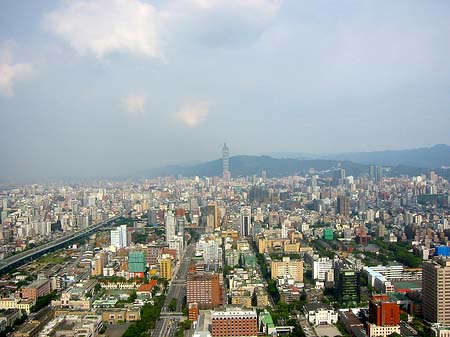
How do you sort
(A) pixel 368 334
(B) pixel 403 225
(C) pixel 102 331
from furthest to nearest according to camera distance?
1. (B) pixel 403 225
2. (C) pixel 102 331
3. (A) pixel 368 334

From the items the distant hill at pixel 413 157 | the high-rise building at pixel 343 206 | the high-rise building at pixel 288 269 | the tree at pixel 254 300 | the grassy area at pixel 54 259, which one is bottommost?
the tree at pixel 254 300

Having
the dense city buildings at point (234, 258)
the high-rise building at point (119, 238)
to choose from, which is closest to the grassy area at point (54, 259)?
the dense city buildings at point (234, 258)

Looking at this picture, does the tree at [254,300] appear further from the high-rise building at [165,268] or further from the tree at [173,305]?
the high-rise building at [165,268]

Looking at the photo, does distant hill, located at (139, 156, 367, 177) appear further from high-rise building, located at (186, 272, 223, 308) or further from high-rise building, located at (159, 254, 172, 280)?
high-rise building, located at (186, 272, 223, 308)

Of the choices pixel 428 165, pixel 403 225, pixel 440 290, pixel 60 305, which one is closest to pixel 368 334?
pixel 440 290

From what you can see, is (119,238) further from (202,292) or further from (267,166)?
(267,166)

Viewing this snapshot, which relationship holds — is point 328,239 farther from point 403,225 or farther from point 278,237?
point 403,225

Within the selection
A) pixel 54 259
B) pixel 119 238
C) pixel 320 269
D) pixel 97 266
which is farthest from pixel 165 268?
pixel 119 238
